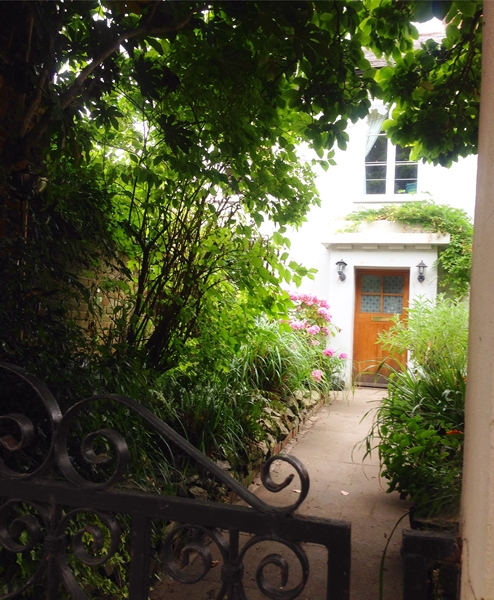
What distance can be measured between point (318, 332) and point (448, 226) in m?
3.42

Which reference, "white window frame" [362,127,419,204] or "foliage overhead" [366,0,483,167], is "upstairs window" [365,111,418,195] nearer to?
"white window frame" [362,127,419,204]

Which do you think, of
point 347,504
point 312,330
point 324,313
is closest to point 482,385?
point 347,504

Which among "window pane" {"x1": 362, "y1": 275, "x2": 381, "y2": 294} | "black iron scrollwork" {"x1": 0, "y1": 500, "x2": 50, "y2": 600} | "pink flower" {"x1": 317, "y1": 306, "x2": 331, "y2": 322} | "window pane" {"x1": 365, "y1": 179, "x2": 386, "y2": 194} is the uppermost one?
"window pane" {"x1": 365, "y1": 179, "x2": 386, "y2": 194}

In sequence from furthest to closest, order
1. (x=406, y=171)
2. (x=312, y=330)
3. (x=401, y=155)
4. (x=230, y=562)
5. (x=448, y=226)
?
(x=406, y=171) → (x=401, y=155) → (x=448, y=226) → (x=312, y=330) → (x=230, y=562)

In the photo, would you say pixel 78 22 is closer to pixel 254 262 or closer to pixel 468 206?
pixel 254 262

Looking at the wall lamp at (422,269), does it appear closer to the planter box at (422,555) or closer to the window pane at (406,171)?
the window pane at (406,171)

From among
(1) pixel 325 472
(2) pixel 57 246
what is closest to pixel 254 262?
(2) pixel 57 246

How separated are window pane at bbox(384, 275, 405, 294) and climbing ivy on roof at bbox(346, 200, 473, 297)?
0.96m

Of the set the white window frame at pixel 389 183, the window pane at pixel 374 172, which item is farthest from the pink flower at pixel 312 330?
the window pane at pixel 374 172

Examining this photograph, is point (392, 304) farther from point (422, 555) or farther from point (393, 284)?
point (422, 555)

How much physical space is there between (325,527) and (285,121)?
2773mm

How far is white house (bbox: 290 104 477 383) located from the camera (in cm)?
975

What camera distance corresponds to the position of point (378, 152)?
10.4 metres

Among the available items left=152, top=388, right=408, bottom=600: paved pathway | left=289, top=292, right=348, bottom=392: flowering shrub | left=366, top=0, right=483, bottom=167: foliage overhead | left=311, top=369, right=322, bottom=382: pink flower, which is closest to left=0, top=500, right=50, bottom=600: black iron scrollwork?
left=152, top=388, right=408, bottom=600: paved pathway
